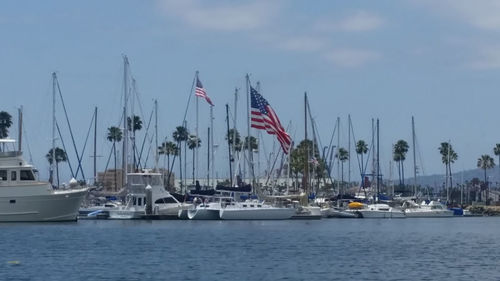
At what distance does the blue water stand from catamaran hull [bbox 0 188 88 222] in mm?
1462

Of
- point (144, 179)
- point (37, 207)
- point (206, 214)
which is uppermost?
point (144, 179)

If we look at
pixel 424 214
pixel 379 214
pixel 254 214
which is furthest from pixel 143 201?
pixel 424 214

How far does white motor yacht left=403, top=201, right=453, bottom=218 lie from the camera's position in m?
145

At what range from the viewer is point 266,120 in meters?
106

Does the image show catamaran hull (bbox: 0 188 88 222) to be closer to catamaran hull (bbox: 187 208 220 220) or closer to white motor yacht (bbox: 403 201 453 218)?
catamaran hull (bbox: 187 208 220 220)

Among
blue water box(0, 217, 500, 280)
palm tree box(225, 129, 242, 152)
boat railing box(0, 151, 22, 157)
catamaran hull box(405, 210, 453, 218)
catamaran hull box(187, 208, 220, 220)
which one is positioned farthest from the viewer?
catamaran hull box(405, 210, 453, 218)

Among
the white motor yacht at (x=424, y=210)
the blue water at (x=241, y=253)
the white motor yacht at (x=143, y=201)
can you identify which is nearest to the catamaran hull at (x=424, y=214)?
the white motor yacht at (x=424, y=210)

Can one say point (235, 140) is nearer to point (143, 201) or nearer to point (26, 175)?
point (143, 201)

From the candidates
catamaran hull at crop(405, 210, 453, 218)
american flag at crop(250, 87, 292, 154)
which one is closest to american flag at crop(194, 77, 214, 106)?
american flag at crop(250, 87, 292, 154)

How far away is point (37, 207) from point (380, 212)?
184ft

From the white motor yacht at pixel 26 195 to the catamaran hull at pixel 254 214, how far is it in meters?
18.9

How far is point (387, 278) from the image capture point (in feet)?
177

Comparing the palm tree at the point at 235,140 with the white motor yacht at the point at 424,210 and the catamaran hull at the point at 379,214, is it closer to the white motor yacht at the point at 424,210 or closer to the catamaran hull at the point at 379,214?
the catamaran hull at the point at 379,214

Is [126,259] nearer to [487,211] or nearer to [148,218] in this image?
[148,218]
